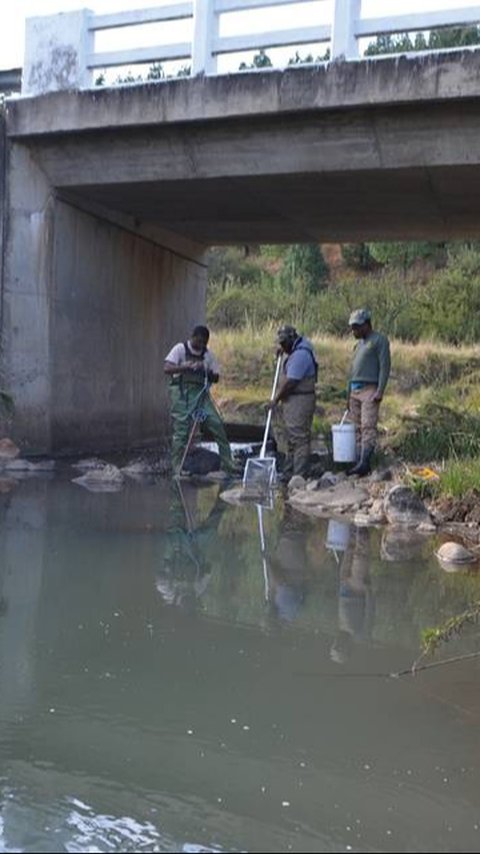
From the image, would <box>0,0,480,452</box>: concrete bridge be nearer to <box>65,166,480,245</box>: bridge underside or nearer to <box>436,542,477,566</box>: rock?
<box>65,166,480,245</box>: bridge underside

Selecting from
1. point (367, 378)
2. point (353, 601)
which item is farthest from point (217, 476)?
point (353, 601)

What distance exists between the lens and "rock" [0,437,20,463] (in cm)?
1088

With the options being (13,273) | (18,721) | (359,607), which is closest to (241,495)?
(13,273)

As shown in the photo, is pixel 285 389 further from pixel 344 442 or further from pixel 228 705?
pixel 228 705

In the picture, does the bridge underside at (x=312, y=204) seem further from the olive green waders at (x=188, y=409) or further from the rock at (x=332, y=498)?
Answer: the rock at (x=332, y=498)

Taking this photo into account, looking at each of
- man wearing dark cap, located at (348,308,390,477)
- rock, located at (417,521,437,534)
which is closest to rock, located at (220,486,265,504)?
man wearing dark cap, located at (348,308,390,477)

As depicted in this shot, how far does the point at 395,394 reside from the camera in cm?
1983

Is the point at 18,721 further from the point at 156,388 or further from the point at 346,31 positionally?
the point at 156,388

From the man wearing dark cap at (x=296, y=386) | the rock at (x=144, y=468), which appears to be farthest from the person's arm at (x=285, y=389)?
the rock at (x=144, y=468)

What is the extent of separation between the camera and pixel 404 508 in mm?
8484

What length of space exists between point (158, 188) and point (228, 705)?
8.63 meters

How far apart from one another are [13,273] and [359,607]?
276 inches

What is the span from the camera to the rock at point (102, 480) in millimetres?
9795

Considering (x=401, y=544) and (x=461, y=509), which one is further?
(x=461, y=509)
